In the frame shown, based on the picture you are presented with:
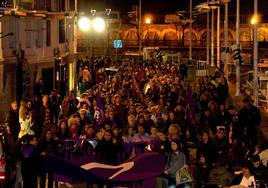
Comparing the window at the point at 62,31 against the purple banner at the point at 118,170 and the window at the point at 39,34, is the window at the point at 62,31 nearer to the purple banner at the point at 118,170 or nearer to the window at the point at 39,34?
the window at the point at 39,34

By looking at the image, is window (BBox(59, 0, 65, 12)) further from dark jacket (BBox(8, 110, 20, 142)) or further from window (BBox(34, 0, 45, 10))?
dark jacket (BBox(8, 110, 20, 142))

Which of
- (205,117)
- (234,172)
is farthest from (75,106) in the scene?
(234,172)

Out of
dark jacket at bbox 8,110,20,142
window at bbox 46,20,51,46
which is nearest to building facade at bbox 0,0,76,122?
window at bbox 46,20,51,46

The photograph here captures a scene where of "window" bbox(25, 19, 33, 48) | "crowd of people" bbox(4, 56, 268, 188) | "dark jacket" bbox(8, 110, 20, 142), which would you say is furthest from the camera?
"window" bbox(25, 19, 33, 48)

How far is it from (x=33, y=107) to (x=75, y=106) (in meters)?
2.35

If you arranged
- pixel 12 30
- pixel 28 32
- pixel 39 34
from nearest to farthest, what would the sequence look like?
pixel 12 30
pixel 28 32
pixel 39 34

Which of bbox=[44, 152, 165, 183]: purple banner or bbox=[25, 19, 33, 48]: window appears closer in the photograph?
bbox=[44, 152, 165, 183]: purple banner

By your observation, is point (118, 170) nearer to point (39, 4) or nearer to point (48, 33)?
point (39, 4)

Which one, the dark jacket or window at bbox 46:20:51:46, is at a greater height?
window at bbox 46:20:51:46

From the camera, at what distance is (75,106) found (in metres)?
21.9

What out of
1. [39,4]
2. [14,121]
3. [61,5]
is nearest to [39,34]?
[39,4]

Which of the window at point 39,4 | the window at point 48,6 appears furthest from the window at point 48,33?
the window at point 39,4

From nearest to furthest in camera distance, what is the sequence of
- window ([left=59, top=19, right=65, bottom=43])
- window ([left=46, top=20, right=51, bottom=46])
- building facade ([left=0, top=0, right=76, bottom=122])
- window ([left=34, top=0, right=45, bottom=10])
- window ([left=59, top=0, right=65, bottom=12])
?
1. building facade ([left=0, top=0, right=76, bottom=122])
2. window ([left=34, top=0, right=45, bottom=10])
3. window ([left=46, top=20, right=51, bottom=46])
4. window ([left=59, top=19, right=65, bottom=43])
5. window ([left=59, top=0, right=65, bottom=12])

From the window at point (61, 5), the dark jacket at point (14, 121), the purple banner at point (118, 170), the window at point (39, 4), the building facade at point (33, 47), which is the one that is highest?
the window at point (61, 5)
